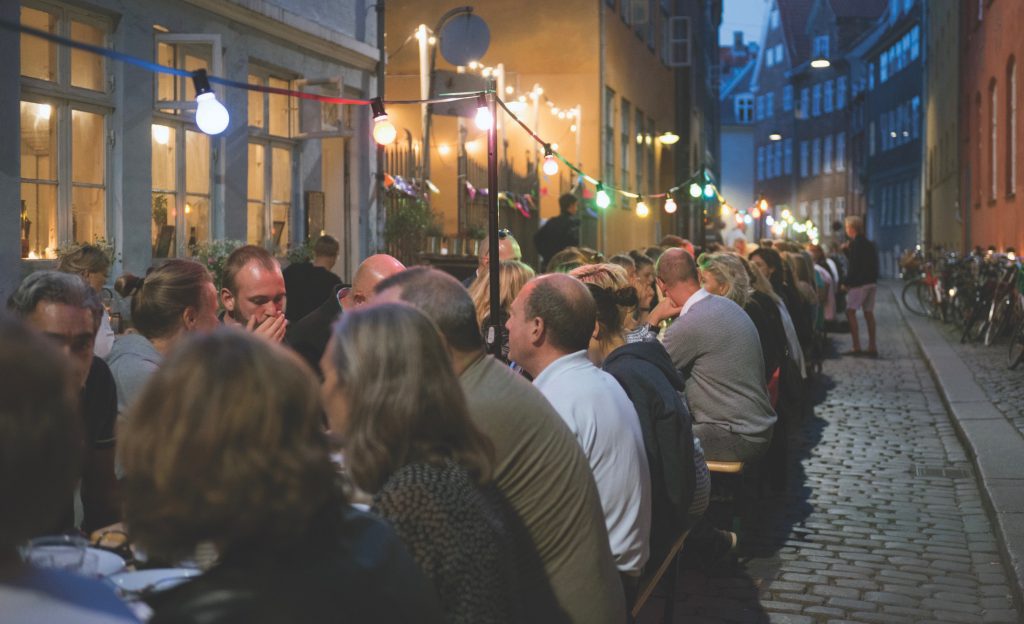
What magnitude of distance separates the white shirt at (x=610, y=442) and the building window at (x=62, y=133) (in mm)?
5898

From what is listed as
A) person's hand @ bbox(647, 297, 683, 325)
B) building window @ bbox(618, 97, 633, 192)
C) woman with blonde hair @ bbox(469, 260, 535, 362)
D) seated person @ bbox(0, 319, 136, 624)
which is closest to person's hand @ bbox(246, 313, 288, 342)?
woman with blonde hair @ bbox(469, 260, 535, 362)

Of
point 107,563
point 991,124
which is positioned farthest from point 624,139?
point 107,563

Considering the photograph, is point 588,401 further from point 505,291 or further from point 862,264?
point 862,264

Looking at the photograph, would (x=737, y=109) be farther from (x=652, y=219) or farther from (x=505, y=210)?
(x=505, y=210)

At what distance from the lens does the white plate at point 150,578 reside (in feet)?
10.3

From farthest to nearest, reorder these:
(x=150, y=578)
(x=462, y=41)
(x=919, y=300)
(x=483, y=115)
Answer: (x=919, y=300) < (x=462, y=41) < (x=483, y=115) < (x=150, y=578)

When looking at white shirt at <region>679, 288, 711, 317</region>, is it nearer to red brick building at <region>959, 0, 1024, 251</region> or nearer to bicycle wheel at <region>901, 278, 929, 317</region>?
red brick building at <region>959, 0, 1024, 251</region>

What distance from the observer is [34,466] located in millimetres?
1879

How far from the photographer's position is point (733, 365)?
773 cm

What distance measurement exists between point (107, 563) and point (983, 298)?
19336 mm

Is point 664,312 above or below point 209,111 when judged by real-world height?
below

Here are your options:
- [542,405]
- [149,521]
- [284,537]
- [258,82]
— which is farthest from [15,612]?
[258,82]

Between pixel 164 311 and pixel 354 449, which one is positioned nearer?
pixel 354 449

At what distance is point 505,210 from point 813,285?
8670mm
